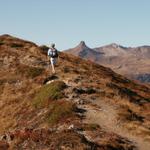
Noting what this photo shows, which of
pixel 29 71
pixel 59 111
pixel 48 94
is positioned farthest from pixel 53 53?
pixel 59 111

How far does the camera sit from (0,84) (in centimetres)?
5494

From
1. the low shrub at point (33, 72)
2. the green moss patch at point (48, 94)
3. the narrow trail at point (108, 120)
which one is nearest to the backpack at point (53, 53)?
the green moss patch at point (48, 94)

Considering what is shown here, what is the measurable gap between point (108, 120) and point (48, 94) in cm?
874

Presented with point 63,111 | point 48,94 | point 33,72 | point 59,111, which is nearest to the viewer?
point 63,111

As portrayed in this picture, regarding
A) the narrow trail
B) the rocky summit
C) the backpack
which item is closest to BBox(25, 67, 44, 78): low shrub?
the rocky summit

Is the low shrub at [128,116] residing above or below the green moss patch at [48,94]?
below

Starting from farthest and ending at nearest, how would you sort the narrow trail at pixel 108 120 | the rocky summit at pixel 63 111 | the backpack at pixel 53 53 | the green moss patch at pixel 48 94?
the backpack at pixel 53 53 → the green moss patch at pixel 48 94 → the narrow trail at pixel 108 120 → the rocky summit at pixel 63 111

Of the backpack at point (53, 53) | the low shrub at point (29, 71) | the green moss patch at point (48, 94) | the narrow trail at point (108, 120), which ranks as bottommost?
the narrow trail at point (108, 120)

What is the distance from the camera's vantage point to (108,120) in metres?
36.2

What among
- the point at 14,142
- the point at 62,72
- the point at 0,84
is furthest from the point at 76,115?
the point at 0,84

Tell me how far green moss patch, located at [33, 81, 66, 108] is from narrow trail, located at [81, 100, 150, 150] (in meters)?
3.99

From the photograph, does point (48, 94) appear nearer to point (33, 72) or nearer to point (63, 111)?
point (63, 111)

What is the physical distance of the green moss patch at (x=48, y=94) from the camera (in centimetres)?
4194

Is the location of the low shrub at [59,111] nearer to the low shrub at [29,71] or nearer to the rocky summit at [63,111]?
the rocky summit at [63,111]
